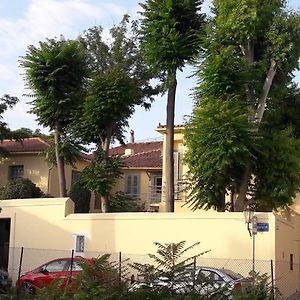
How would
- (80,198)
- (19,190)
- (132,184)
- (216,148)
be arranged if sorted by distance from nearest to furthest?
1. (216,148)
2. (19,190)
3. (80,198)
4. (132,184)

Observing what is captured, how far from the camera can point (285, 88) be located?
90.7 ft

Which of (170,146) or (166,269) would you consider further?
(170,146)

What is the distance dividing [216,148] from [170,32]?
597 cm

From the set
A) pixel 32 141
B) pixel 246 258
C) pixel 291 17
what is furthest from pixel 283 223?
pixel 32 141

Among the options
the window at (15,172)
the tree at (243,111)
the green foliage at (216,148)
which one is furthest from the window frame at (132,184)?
the green foliage at (216,148)

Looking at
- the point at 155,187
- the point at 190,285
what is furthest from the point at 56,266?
the point at 155,187

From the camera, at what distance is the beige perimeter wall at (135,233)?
877 inches

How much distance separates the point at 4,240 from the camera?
2888 centimetres

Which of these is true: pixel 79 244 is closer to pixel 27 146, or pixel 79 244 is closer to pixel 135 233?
pixel 135 233

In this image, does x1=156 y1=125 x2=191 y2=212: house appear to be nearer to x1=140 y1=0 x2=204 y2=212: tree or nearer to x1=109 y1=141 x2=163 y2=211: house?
x1=109 y1=141 x2=163 y2=211: house

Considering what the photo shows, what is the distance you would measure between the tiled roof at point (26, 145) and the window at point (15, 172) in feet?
3.52

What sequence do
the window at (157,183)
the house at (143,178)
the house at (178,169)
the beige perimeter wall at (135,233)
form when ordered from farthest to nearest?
the house at (143,178)
the window at (157,183)
the house at (178,169)
the beige perimeter wall at (135,233)

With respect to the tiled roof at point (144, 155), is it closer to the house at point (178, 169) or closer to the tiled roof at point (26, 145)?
the house at point (178, 169)

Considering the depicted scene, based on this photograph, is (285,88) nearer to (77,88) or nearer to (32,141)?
(77,88)
